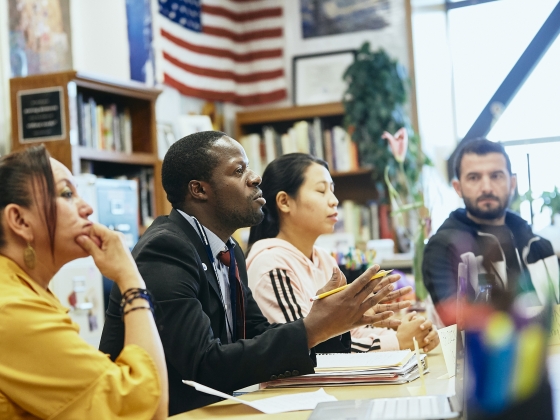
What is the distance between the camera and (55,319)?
4.09ft

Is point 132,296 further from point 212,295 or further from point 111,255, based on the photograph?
point 212,295

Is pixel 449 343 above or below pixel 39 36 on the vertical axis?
below

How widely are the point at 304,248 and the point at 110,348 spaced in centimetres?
102

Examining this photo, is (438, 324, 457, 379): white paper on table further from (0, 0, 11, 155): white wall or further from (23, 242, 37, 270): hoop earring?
(0, 0, 11, 155): white wall

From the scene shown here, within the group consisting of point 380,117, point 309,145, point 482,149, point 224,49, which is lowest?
point 482,149

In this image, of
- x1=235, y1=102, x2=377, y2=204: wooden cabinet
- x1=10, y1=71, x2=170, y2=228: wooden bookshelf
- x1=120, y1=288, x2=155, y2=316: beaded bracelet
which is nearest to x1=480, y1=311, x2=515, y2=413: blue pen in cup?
x1=120, y1=288, x2=155, y2=316: beaded bracelet

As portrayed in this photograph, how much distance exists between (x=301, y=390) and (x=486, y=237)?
1514 millimetres

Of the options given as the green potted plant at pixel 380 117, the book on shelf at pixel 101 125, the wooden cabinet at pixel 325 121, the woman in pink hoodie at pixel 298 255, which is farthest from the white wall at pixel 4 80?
the green potted plant at pixel 380 117

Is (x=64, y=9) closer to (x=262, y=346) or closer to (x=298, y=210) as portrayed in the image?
(x=298, y=210)

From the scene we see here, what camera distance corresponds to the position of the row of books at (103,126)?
4180mm

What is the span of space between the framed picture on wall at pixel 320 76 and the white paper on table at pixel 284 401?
4454mm

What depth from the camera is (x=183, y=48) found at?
5.62 meters

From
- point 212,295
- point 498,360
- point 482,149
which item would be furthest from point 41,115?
point 498,360

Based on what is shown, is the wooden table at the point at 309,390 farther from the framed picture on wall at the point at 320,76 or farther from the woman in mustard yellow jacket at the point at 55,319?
the framed picture on wall at the point at 320,76
